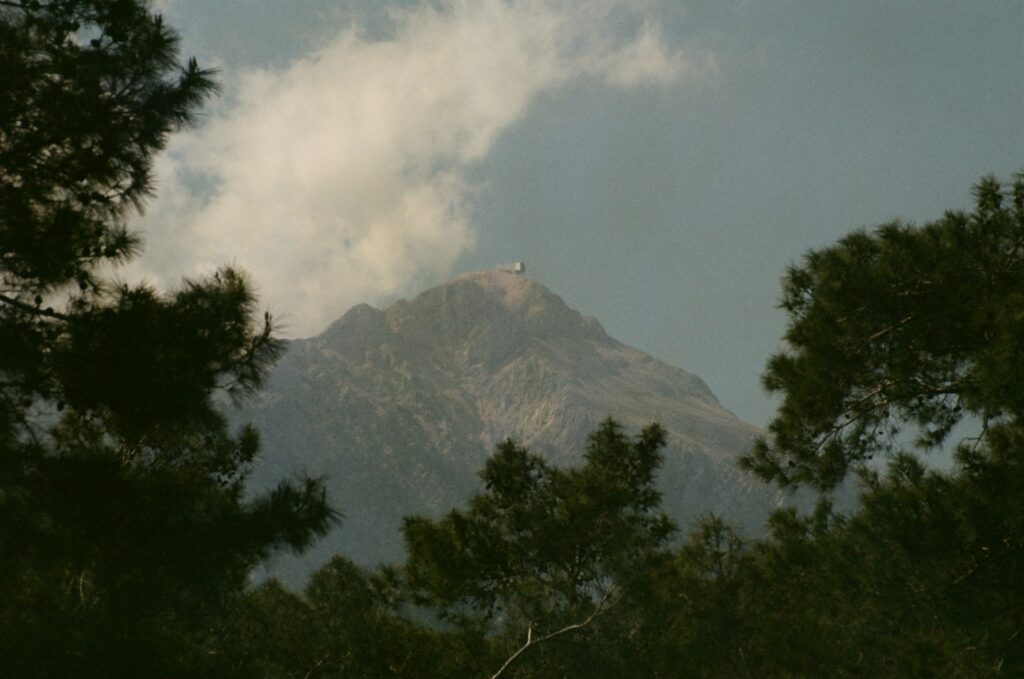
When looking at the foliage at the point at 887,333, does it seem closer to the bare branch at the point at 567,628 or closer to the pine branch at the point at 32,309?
the bare branch at the point at 567,628

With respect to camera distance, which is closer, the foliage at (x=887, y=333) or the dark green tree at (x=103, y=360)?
the dark green tree at (x=103, y=360)

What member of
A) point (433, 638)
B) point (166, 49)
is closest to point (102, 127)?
point (166, 49)

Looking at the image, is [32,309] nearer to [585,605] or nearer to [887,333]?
[887,333]

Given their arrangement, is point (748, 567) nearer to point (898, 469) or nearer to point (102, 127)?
point (898, 469)

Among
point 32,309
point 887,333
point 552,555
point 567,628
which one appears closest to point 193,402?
point 32,309

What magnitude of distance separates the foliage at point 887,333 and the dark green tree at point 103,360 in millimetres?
4733

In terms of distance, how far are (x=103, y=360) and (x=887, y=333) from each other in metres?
6.81

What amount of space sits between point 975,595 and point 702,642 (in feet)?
29.3

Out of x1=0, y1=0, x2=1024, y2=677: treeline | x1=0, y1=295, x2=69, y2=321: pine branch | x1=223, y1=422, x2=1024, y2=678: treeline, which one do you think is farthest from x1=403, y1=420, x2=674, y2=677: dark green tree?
x1=0, y1=295, x2=69, y2=321: pine branch

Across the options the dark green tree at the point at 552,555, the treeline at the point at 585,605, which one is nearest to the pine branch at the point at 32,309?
the treeline at the point at 585,605

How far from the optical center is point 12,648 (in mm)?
6277

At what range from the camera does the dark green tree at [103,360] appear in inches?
248

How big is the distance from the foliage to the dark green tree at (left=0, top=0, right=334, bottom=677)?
15.5ft

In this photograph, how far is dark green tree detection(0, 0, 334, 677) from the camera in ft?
20.7
